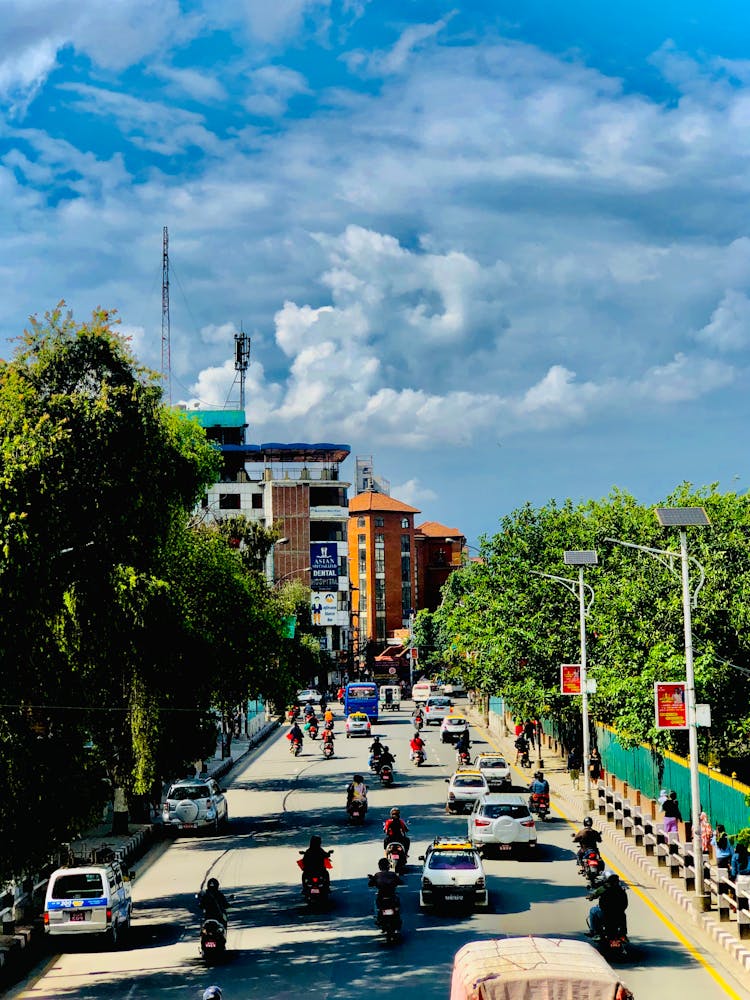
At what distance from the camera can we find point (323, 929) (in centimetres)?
2312

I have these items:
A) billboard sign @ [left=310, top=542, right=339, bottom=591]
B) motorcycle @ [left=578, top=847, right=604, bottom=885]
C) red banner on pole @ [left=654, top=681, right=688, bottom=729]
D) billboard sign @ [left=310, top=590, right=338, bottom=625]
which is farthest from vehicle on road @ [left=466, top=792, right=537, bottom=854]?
billboard sign @ [left=310, top=590, right=338, bottom=625]

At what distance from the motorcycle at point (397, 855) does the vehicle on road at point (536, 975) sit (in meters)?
15.0

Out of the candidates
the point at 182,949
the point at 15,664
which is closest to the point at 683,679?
the point at 182,949

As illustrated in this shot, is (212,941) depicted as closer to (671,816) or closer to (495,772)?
(671,816)

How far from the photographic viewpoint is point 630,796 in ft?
128

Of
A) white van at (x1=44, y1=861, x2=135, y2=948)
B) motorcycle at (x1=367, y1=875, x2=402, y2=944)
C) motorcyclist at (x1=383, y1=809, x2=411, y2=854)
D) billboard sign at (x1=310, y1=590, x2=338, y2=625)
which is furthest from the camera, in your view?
billboard sign at (x1=310, y1=590, x2=338, y2=625)

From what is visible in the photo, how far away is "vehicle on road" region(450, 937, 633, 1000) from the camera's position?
476 inches

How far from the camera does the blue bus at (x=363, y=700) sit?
82.2 m

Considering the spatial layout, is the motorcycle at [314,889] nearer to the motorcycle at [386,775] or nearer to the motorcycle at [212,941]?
the motorcycle at [212,941]

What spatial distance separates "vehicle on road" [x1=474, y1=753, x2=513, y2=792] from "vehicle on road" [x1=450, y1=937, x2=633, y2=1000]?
26.9 metres

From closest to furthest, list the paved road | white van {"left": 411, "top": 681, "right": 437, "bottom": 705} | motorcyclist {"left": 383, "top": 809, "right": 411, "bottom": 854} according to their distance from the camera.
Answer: the paved road → motorcyclist {"left": 383, "top": 809, "right": 411, "bottom": 854} → white van {"left": 411, "top": 681, "right": 437, "bottom": 705}

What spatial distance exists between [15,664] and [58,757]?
5.67 feet

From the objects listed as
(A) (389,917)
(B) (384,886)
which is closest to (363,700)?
(B) (384,886)

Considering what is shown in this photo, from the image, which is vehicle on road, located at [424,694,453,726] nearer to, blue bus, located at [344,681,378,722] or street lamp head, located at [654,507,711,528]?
blue bus, located at [344,681,378,722]
